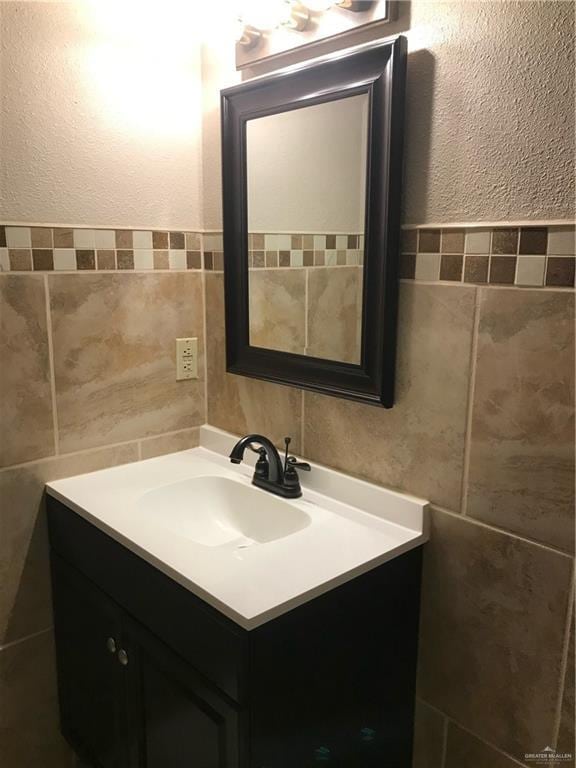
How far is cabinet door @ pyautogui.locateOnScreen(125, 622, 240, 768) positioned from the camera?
106 centimetres

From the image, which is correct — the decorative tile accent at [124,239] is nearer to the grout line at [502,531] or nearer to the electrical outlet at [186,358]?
the electrical outlet at [186,358]

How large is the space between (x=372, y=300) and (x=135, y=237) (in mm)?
670

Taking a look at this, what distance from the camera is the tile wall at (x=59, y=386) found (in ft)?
4.64

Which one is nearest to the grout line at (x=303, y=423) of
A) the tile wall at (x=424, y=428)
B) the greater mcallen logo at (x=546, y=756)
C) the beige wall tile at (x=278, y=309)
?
the tile wall at (x=424, y=428)

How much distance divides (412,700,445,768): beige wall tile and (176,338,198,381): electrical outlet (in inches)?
39.1

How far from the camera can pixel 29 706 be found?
1.55m

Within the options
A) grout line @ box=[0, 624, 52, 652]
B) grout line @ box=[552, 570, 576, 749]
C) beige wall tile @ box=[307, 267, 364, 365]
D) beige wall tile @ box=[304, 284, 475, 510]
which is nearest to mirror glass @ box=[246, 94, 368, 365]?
beige wall tile @ box=[307, 267, 364, 365]

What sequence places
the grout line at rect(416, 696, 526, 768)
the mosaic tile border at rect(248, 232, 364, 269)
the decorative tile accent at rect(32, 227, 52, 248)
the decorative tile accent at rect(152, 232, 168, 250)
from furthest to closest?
the decorative tile accent at rect(152, 232, 168, 250) → the decorative tile accent at rect(32, 227, 52, 248) → the mosaic tile border at rect(248, 232, 364, 269) → the grout line at rect(416, 696, 526, 768)

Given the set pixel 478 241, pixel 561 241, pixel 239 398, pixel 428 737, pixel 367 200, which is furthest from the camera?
pixel 239 398

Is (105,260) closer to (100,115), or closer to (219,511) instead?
(100,115)

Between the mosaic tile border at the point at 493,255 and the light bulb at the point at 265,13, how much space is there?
56 cm

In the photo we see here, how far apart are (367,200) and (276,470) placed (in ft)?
2.12

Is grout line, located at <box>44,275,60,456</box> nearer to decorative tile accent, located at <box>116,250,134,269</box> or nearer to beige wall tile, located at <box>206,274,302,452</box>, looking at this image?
decorative tile accent, located at <box>116,250,134,269</box>

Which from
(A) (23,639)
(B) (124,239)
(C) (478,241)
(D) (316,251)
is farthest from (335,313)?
Result: (A) (23,639)
